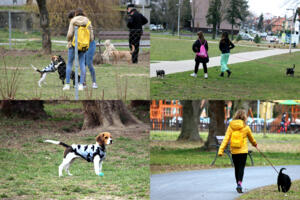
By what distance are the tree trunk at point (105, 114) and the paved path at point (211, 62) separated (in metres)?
1.27

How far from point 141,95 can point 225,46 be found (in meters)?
2.38

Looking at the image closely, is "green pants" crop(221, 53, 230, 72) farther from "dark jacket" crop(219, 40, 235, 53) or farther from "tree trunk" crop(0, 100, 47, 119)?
"tree trunk" crop(0, 100, 47, 119)

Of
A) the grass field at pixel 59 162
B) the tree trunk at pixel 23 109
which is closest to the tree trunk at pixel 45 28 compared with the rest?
the tree trunk at pixel 23 109

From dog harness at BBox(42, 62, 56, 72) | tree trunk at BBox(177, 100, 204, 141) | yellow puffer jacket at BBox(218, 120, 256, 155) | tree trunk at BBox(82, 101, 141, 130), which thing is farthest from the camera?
tree trunk at BBox(177, 100, 204, 141)

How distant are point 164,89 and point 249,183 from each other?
89.8 inches

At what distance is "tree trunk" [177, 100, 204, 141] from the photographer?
513 inches

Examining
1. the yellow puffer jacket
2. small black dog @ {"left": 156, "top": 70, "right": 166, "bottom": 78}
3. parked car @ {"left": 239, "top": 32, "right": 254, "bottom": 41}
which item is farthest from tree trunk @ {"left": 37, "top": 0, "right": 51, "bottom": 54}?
the yellow puffer jacket

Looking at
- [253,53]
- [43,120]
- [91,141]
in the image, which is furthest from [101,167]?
[253,53]

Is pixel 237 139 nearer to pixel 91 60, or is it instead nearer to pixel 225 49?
pixel 91 60

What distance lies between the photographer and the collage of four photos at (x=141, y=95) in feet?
26.1

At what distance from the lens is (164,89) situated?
9.17m

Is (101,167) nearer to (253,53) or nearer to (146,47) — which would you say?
(146,47)

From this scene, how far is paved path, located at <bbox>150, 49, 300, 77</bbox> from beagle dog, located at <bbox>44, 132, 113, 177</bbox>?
2025 mm

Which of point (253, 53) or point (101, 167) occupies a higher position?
point (253, 53)
